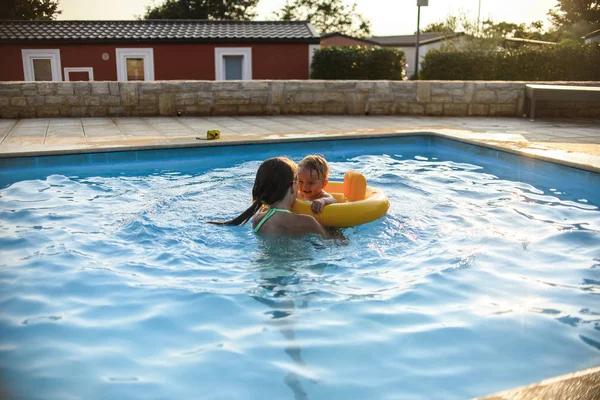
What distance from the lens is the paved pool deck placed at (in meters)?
7.56

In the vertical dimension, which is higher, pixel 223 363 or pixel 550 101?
pixel 550 101

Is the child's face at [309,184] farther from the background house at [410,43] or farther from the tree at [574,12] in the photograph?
the tree at [574,12]

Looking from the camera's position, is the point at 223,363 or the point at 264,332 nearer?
the point at 223,363

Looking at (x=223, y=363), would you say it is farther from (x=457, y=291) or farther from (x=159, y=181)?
(x=159, y=181)

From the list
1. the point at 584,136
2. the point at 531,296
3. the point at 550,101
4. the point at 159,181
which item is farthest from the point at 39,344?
the point at 550,101

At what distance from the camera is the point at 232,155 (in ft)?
26.9

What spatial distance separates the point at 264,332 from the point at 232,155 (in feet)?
17.0

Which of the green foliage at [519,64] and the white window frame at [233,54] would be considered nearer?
the green foliage at [519,64]

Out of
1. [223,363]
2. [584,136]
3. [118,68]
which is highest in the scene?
[118,68]

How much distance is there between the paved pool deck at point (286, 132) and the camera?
24.8 ft

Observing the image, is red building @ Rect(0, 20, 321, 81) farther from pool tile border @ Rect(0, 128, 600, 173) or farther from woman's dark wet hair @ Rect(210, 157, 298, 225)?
woman's dark wet hair @ Rect(210, 157, 298, 225)

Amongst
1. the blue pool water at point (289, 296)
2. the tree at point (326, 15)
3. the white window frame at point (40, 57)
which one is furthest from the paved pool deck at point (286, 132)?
the tree at point (326, 15)

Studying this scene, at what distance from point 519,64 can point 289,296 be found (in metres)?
19.2

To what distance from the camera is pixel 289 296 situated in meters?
3.74
